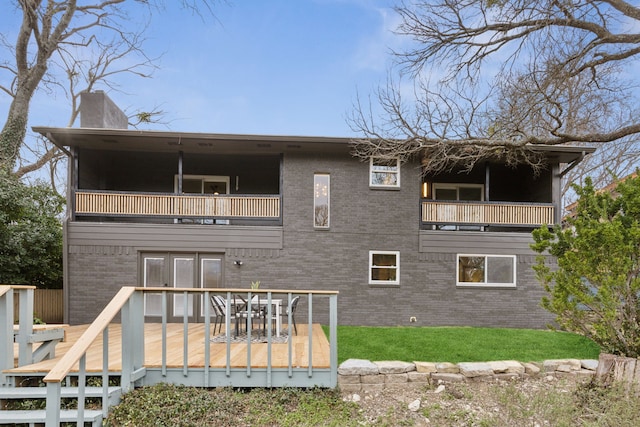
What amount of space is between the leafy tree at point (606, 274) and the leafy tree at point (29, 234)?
40.6 feet

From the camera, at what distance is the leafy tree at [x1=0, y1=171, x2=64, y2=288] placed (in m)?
9.46

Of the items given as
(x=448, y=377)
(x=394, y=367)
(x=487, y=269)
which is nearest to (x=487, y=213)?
(x=487, y=269)

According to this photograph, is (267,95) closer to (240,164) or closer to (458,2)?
(240,164)

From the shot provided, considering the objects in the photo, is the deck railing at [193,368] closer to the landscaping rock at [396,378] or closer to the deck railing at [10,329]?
the deck railing at [10,329]

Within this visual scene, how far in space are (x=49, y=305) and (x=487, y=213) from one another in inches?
522

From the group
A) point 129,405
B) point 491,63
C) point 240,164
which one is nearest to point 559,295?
point 129,405

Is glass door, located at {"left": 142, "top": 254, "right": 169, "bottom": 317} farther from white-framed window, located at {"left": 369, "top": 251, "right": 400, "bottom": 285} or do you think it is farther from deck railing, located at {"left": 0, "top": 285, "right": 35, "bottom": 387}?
white-framed window, located at {"left": 369, "top": 251, "right": 400, "bottom": 285}

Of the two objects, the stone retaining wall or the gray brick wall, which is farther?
the gray brick wall

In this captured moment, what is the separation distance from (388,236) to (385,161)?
88.3 inches

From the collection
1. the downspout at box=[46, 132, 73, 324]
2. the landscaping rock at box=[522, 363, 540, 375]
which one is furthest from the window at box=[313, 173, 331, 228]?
the downspout at box=[46, 132, 73, 324]

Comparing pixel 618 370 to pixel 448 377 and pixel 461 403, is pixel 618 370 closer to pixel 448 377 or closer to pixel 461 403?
pixel 461 403

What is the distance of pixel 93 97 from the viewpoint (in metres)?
10.9

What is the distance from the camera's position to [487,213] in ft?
34.4

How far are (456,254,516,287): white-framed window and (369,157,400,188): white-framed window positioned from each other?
2965 millimetres
